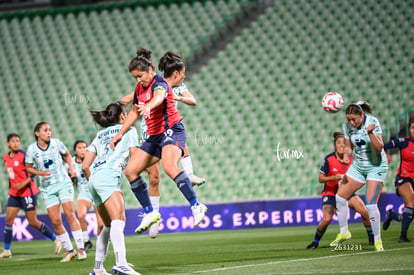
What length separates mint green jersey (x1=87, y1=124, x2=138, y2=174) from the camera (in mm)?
7117

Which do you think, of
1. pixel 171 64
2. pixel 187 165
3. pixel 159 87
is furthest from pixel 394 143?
pixel 159 87

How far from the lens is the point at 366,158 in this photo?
933cm

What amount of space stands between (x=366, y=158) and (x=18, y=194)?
264 inches

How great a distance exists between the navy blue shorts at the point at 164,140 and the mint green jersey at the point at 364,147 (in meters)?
2.84

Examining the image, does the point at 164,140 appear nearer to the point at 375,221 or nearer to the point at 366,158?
the point at 366,158

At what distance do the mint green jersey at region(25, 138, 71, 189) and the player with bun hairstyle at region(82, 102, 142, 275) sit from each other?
10.8 feet

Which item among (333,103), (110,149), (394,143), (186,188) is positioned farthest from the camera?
(394,143)

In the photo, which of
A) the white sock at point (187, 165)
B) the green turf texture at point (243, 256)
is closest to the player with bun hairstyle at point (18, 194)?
the green turf texture at point (243, 256)

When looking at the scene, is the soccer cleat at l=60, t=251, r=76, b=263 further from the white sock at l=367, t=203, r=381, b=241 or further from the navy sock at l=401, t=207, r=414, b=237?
the navy sock at l=401, t=207, r=414, b=237

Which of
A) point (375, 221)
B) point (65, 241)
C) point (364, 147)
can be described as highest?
point (364, 147)

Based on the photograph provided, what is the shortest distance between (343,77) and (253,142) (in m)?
Result: 3.64

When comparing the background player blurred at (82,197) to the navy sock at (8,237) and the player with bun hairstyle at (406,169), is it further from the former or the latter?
the player with bun hairstyle at (406,169)

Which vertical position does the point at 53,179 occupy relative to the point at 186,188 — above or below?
above

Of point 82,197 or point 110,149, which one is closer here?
point 110,149
